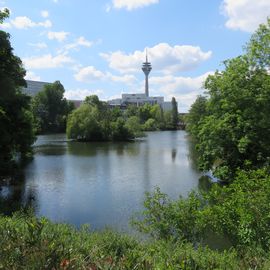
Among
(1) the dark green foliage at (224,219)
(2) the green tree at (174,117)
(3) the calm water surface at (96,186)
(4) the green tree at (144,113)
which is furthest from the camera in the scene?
(2) the green tree at (174,117)

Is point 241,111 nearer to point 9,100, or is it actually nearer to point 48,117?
point 9,100

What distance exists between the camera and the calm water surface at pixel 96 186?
19.0 m

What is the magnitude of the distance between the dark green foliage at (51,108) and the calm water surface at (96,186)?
71.9 m

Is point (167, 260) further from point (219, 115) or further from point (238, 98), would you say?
point (219, 115)

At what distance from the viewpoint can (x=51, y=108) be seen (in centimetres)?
11200

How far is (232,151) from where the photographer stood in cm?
2553

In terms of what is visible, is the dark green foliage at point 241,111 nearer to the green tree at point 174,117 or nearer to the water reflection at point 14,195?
the water reflection at point 14,195

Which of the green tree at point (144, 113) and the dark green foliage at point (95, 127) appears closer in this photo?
the dark green foliage at point (95, 127)

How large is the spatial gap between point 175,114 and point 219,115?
11198 cm

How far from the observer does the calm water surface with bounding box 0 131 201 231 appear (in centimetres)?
1895

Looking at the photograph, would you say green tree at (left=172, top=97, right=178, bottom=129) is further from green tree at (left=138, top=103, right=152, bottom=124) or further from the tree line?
green tree at (left=138, top=103, right=152, bottom=124)

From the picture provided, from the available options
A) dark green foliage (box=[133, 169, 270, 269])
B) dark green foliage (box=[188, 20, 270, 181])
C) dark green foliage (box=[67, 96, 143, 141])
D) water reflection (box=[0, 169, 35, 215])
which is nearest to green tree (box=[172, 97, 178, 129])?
dark green foliage (box=[67, 96, 143, 141])

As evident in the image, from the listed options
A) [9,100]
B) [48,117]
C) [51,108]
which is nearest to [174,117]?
[51,108]

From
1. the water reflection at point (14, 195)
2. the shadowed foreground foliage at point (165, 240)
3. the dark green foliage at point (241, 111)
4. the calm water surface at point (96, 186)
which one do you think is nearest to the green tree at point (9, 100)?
the water reflection at point (14, 195)
